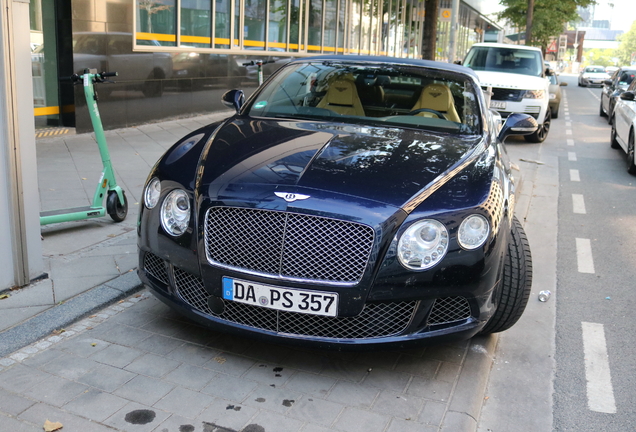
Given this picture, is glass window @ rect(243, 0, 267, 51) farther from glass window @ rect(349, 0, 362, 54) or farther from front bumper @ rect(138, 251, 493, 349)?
front bumper @ rect(138, 251, 493, 349)

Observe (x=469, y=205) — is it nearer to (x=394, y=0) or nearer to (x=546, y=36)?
(x=394, y=0)

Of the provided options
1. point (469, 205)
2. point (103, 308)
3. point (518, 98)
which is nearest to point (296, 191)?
point (469, 205)

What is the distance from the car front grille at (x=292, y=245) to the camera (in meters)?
3.33

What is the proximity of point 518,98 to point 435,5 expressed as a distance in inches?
371

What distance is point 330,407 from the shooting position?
3266 millimetres

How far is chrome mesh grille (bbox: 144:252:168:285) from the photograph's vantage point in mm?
3789

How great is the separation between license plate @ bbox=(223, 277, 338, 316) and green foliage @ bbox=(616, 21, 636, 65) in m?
180

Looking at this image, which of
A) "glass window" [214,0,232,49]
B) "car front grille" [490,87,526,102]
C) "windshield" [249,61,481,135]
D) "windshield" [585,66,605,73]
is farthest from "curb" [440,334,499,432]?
"windshield" [585,66,605,73]

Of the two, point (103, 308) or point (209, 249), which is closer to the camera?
point (209, 249)

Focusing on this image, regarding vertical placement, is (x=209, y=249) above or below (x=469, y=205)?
below

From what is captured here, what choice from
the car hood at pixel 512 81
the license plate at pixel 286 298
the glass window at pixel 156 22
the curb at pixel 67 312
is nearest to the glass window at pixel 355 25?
the car hood at pixel 512 81

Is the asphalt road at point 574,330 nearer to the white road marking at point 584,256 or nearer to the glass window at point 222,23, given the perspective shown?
the white road marking at point 584,256

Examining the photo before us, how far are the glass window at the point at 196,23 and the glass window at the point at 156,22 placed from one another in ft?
1.19

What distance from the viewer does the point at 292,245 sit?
337cm
